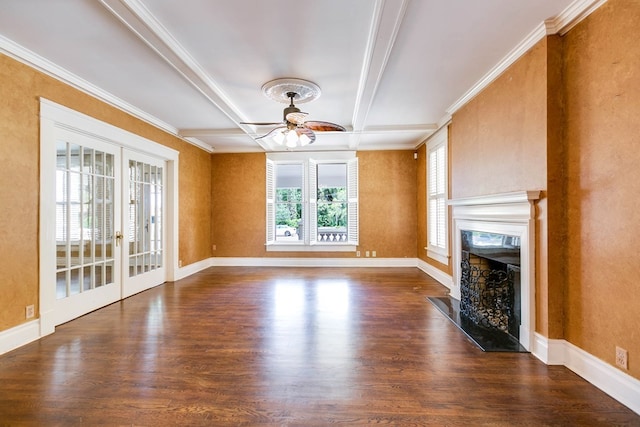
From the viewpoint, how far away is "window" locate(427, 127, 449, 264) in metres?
5.04

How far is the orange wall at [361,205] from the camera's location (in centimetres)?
672

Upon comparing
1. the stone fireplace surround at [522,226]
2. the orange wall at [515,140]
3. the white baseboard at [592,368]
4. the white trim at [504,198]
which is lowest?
the white baseboard at [592,368]

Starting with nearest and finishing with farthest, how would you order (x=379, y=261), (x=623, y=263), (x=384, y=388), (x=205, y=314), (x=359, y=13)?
(x=623, y=263) < (x=384, y=388) < (x=359, y=13) < (x=205, y=314) < (x=379, y=261)

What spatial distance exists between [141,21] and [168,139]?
3.23 m

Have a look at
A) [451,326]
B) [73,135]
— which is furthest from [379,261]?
[73,135]

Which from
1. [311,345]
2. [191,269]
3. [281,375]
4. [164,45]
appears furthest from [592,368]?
[191,269]

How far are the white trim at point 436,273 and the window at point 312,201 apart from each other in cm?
148

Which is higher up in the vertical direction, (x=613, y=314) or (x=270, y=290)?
(x=613, y=314)

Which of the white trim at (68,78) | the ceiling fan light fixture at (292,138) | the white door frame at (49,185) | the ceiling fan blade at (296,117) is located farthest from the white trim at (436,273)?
the white trim at (68,78)

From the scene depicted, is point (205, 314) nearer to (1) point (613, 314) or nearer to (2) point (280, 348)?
(2) point (280, 348)

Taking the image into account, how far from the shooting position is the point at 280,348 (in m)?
2.77

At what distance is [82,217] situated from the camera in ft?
11.9

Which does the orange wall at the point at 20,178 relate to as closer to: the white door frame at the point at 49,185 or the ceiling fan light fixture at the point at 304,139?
the white door frame at the point at 49,185

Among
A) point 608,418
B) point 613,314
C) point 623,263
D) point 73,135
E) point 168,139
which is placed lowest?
point 608,418
